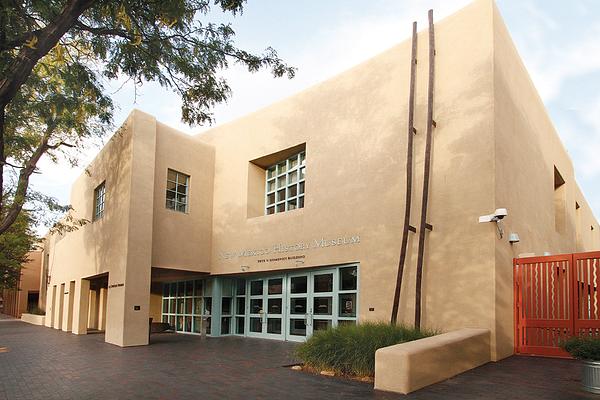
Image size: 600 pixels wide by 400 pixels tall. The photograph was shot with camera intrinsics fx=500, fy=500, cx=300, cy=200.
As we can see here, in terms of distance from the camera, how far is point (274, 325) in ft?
55.1

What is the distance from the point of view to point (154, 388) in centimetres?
817

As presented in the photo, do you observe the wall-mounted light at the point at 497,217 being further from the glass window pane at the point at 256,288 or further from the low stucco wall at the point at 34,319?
the low stucco wall at the point at 34,319

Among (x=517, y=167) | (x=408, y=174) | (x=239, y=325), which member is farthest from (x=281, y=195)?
(x=517, y=167)

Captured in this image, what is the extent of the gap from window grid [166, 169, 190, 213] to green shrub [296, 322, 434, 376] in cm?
890

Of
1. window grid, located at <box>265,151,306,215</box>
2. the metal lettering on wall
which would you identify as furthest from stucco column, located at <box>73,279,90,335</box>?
window grid, located at <box>265,151,306,215</box>

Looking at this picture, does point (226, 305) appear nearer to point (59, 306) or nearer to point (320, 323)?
point (320, 323)

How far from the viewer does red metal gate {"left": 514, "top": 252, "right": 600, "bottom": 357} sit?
1064 cm

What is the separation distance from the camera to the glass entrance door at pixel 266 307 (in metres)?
16.6

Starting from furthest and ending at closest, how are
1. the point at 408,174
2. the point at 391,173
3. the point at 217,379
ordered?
the point at 391,173 → the point at 408,174 → the point at 217,379

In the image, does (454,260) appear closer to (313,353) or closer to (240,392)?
(313,353)

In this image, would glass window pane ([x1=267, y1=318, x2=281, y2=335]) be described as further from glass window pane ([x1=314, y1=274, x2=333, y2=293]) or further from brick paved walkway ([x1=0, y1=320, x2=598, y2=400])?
brick paved walkway ([x1=0, y1=320, x2=598, y2=400])

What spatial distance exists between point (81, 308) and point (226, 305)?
21.1ft

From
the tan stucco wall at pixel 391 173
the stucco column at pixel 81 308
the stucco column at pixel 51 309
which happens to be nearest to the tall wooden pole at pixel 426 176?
the tan stucco wall at pixel 391 173

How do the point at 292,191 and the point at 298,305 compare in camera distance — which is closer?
the point at 298,305
